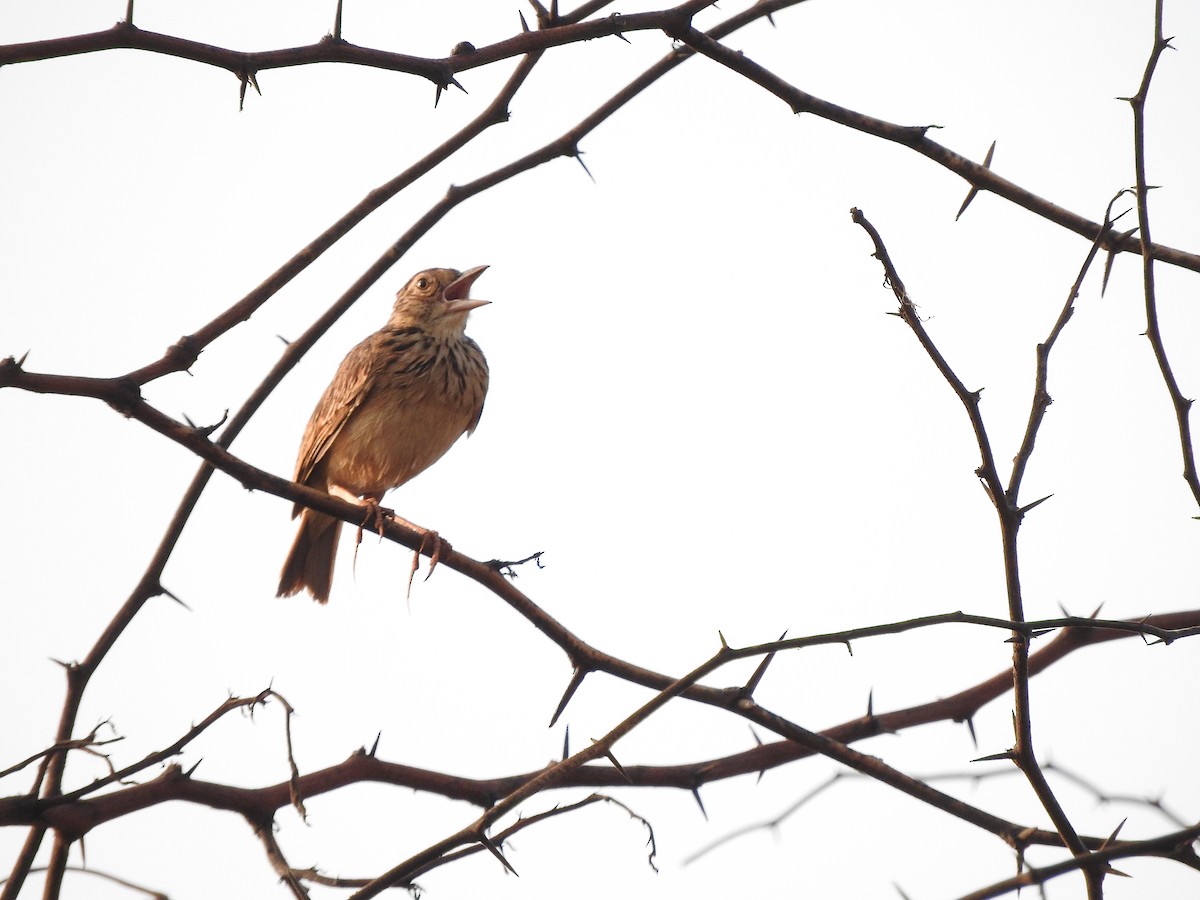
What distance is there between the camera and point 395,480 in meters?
6.14

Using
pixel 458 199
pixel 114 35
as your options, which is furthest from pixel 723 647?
pixel 458 199

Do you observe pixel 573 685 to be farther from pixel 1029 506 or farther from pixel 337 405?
pixel 337 405

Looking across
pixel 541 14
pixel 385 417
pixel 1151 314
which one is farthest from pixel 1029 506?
pixel 385 417

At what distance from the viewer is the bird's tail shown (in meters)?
6.53

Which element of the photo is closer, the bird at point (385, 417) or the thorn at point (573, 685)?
the thorn at point (573, 685)

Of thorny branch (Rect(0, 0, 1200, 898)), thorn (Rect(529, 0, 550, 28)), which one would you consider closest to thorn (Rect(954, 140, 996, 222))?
thorny branch (Rect(0, 0, 1200, 898))

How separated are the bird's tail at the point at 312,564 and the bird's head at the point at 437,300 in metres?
1.17

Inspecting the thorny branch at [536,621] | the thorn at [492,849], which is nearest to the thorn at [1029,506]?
the thorny branch at [536,621]

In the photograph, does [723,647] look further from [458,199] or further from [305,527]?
[305,527]

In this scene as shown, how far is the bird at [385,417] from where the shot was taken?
20.0 ft

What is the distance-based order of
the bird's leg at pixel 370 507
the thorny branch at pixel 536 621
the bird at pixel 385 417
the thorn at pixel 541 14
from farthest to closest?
the bird at pixel 385 417 → the bird's leg at pixel 370 507 → the thorn at pixel 541 14 → the thorny branch at pixel 536 621

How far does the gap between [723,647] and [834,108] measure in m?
1.55

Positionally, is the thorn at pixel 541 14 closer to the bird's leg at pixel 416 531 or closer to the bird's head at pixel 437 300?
the bird's leg at pixel 416 531

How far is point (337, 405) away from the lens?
620 cm
